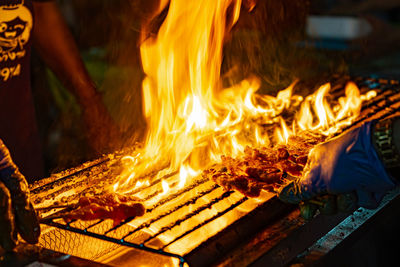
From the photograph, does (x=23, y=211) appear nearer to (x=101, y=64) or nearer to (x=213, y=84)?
(x=213, y=84)

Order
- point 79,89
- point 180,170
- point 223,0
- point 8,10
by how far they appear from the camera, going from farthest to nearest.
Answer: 1. point 79,89
2. point 223,0
3. point 8,10
4. point 180,170

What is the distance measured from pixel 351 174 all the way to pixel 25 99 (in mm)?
2186

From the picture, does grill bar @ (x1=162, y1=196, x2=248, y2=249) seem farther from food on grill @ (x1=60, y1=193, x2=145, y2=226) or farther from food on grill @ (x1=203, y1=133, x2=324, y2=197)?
food on grill @ (x1=60, y1=193, x2=145, y2=226)

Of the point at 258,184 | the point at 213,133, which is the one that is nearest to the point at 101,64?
the point at 213,133

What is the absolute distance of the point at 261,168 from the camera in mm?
2436

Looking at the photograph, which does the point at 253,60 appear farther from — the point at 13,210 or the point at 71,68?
the point at 13,210

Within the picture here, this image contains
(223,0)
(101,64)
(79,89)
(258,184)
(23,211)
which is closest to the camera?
(23,211)

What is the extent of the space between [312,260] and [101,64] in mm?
5820

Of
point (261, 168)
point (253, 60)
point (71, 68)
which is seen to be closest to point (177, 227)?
point (261, 168)

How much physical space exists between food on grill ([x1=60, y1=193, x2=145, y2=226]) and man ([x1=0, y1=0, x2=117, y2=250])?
0.74 ft

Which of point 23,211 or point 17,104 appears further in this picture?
point 17,104

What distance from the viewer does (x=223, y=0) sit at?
333 centimetres

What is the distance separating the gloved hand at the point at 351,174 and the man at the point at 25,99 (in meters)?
1.12

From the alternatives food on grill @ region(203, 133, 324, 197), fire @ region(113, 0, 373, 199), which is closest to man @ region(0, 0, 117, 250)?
fire @ region(113, 0, 373, 199)
